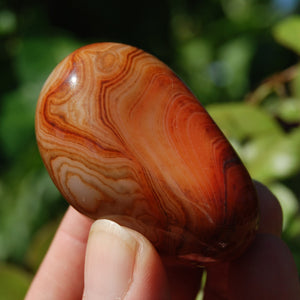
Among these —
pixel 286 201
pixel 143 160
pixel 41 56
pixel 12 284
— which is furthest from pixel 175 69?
pixel 143 160

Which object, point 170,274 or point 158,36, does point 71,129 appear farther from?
point 158,36

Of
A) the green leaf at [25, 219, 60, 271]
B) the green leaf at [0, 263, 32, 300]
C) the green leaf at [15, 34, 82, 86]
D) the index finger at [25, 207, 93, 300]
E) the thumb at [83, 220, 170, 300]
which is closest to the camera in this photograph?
the thumb at [83, 220, 170, 300]

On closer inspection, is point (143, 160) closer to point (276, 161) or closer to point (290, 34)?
point (276, 161)

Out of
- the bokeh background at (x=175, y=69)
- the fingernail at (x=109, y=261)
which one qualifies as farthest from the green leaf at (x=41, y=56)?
the fingernail at (x=109, y=261)

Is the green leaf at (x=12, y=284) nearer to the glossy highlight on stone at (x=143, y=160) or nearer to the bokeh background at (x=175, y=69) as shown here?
the bokeh background at (x=175, y=69)

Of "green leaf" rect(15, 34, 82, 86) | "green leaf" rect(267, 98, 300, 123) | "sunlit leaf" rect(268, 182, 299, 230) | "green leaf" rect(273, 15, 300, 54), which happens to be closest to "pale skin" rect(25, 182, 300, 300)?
"sunlit leaf" rect(268, 182, 299, 230)

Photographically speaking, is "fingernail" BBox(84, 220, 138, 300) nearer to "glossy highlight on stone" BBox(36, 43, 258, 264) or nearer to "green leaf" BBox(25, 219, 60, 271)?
"glossy highlight on stone" BBox(36, 43, 258, 264)

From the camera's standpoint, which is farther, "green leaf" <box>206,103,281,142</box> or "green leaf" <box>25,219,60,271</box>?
"green leaf" <box>25,219,60,271</box>
